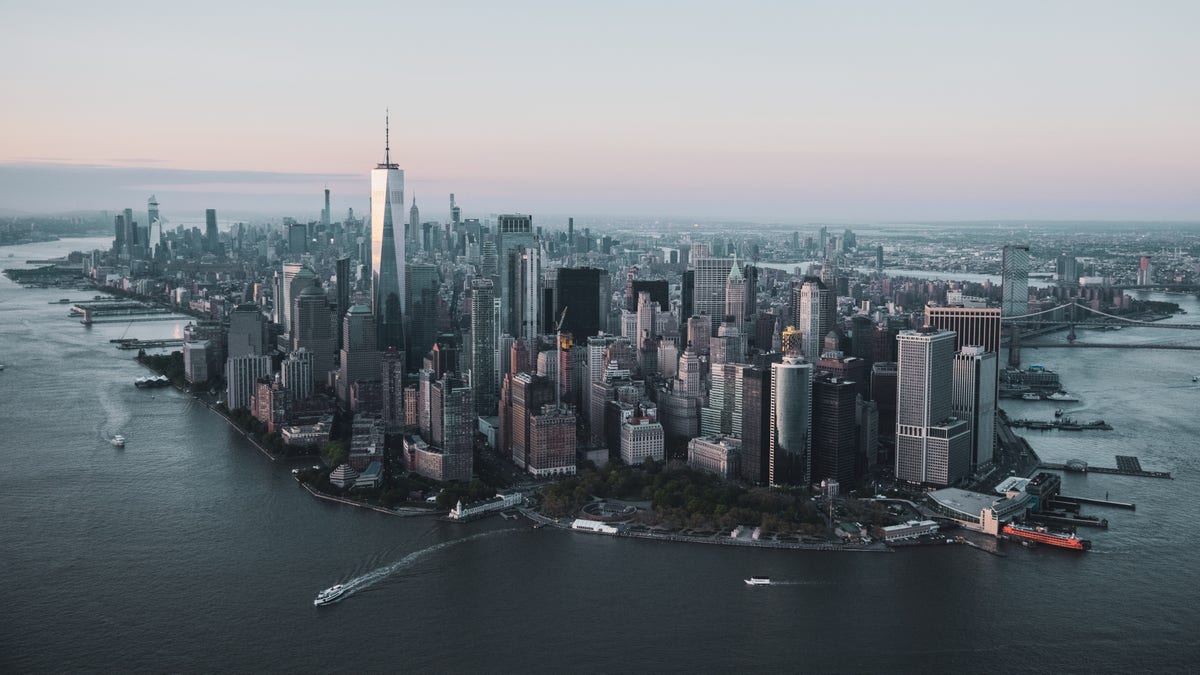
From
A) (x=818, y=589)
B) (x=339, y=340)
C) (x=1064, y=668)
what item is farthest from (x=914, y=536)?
(x=339, y=340)

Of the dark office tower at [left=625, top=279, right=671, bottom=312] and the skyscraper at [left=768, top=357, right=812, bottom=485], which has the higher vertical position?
the dark office tower at [left=625, top=279, right=671, bottom=312]

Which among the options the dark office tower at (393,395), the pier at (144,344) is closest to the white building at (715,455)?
the dark office tower at (393,395)

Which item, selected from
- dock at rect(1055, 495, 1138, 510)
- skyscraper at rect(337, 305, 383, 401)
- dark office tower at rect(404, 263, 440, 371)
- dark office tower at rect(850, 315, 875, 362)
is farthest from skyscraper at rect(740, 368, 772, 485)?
dark office tower at rect(404, 263, 440, 371)

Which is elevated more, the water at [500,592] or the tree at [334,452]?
the tree at [334,452]

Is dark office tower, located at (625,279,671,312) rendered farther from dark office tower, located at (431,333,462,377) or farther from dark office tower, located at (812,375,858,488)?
dark office tower, located at (812,375,858,488)

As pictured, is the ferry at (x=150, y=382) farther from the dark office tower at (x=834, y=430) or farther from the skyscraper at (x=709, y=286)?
the dark office tower at (x=834, y=430)
